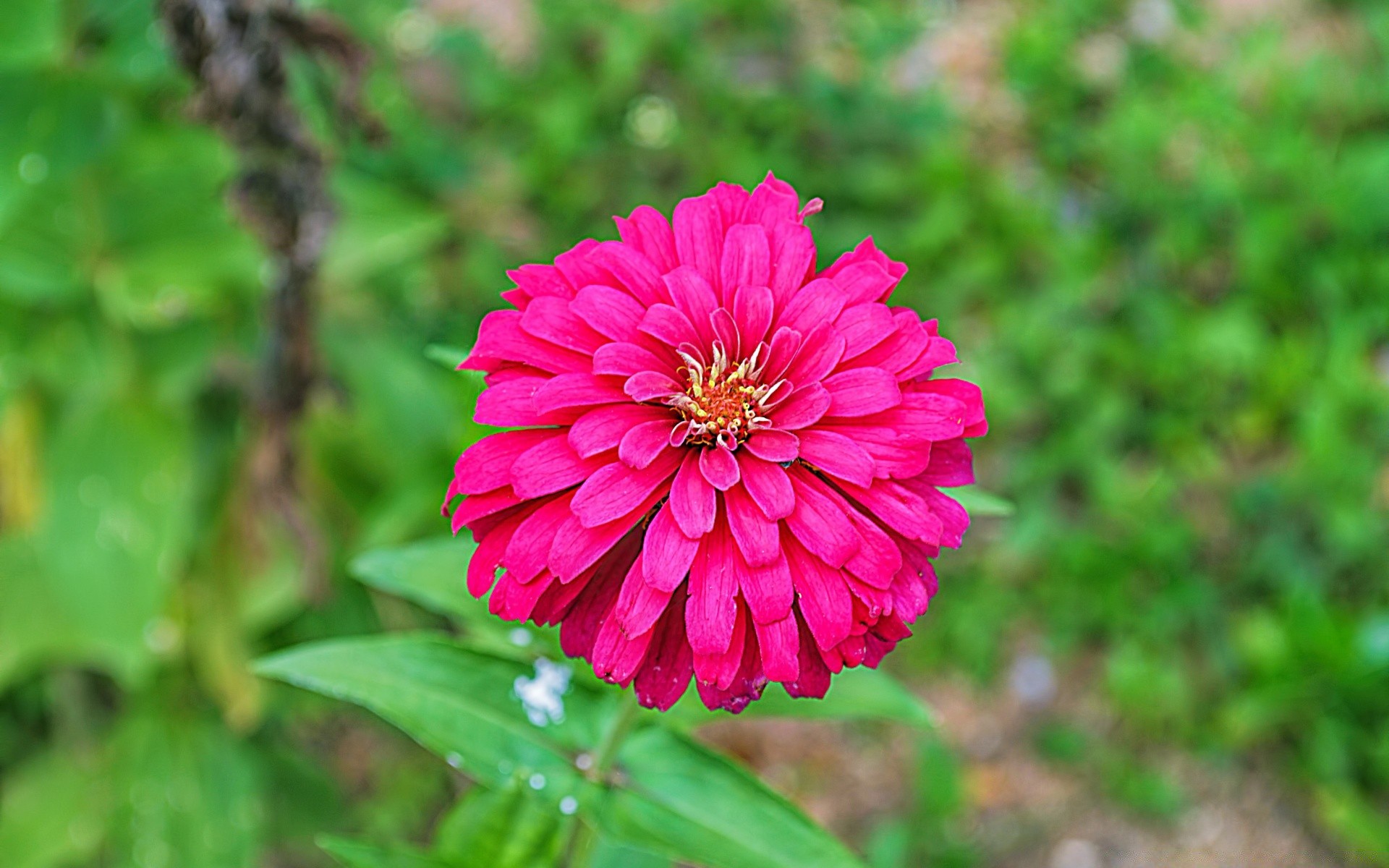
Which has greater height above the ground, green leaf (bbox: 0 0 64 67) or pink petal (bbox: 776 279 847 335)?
green leaf (bbox: 0 0 64 67)

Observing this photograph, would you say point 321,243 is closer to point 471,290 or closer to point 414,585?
point 414,585

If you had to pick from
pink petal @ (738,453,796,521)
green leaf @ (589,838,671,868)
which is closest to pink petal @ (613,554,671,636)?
pink petal @ (738,453,796,521)

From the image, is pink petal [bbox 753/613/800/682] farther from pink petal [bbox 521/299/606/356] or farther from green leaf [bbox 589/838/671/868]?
green leaf [bbox 589/838/671/868]

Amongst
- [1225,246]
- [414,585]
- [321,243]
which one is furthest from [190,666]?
[1225,246]

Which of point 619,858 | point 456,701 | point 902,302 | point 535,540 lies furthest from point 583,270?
point 902,302

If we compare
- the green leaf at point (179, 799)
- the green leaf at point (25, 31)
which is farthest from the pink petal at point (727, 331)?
the green leaf at point (179, 799)

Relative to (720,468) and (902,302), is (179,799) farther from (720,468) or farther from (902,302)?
(902,302)
